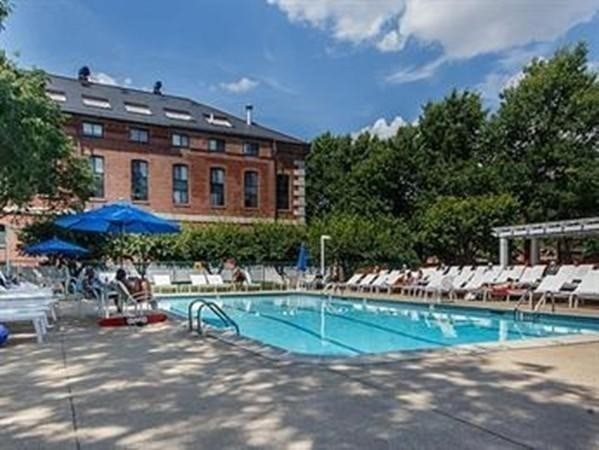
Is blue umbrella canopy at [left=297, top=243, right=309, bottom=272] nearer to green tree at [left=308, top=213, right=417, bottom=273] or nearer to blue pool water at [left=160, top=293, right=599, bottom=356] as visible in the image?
green tree at [left=308, top=213, right=417, bottom=273]

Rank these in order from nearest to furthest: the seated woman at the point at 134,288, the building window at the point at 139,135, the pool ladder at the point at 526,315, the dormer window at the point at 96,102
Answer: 1. the seated woman at the point at 134,288
2. the pool ladder at the point at 526,315
3. the dormer window at the point at 96,102
4. the building window at the point at 139,135

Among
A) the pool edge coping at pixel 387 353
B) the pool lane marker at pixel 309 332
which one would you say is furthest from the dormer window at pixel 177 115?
the pool edge coping at pixel 387 353

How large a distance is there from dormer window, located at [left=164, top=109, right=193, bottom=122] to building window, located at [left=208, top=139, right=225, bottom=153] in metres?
1.60

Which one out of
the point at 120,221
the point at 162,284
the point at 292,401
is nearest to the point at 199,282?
the point at 162,284

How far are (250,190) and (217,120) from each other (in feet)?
13.1

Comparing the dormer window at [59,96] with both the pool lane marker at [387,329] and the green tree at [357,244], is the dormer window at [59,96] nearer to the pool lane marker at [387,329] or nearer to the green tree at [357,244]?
the green tree at [357,244]

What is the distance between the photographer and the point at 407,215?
113ft

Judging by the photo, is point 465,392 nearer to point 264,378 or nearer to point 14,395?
point 264,378

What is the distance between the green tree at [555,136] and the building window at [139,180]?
17730 mm

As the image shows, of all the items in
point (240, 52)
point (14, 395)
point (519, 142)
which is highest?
point (240, 52)

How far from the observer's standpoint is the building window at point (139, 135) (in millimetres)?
28312

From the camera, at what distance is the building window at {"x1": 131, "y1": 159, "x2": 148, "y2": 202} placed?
93.8ft

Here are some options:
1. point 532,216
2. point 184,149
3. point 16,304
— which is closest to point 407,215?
point 532,216

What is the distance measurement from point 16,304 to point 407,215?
28617mm
